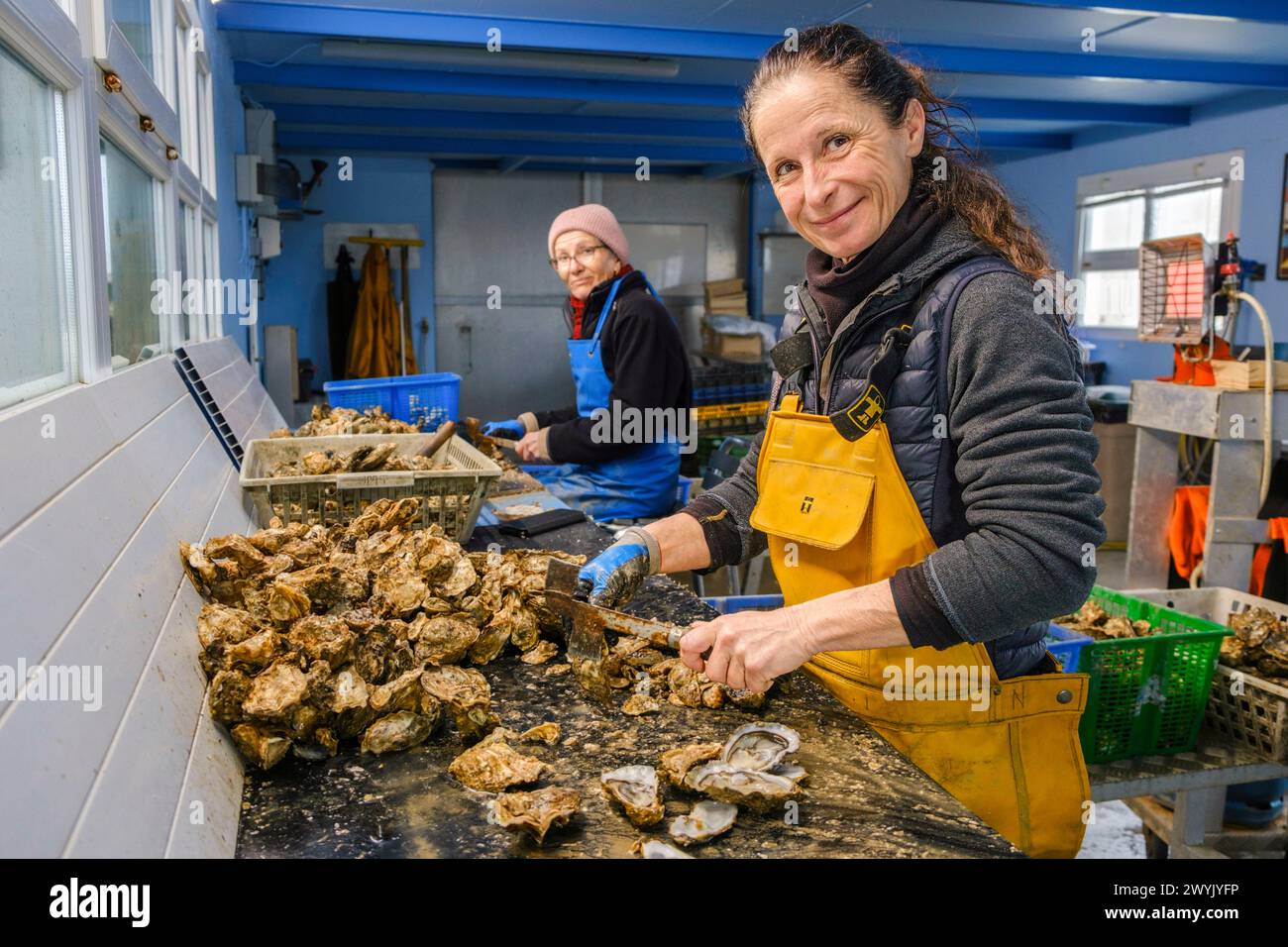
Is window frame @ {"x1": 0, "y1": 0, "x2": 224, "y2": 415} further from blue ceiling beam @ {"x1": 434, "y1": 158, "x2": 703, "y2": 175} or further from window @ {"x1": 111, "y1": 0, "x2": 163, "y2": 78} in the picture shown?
blue ceiling beam @ {"x1": 434, "y1": 158, "x2": 703, "y2": 175}

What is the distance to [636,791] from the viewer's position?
137 cm

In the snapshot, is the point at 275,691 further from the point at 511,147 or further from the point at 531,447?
the point at 511,147

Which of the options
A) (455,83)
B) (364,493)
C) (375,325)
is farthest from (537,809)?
(375,325)

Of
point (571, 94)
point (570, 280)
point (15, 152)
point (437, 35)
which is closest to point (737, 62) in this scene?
point (571, 94)

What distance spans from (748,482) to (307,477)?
115cm

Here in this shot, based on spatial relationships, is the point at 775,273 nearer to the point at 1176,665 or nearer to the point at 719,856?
the point at 1176,665

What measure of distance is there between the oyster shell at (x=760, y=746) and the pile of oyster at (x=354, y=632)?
408 millimetres

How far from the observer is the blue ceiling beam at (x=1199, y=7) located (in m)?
5.17

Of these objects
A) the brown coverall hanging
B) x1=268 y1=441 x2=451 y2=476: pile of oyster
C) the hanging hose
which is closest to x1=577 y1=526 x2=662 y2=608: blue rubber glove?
x1=268 y1=441 x2=451 y2=476: pile of oyster

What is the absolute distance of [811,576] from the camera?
6.18 feet

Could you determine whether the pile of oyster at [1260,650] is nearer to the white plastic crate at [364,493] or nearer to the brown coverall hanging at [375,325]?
the white plastic crate at [364,493]

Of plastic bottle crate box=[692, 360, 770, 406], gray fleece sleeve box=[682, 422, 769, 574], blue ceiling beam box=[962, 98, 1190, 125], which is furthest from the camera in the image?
plastic bottle crate box=[692, 360, 770, 406]

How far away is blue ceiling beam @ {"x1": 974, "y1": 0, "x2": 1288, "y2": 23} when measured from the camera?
517cm

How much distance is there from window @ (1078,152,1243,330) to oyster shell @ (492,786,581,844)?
29.5ft
